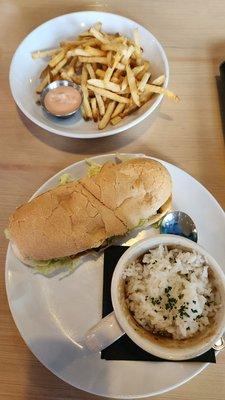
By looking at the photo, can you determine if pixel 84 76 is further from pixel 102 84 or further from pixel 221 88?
pixel 221 88

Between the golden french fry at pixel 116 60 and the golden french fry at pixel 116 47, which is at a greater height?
the golden french fry at pixel 116 47

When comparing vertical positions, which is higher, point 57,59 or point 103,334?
point 57,59

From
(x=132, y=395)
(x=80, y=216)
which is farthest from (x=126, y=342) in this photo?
(x=80, y=216)

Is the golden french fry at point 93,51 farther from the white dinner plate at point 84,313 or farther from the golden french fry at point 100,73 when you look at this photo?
the white dinner plate at point 84,313

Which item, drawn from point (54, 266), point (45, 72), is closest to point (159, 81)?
point (45, 72)

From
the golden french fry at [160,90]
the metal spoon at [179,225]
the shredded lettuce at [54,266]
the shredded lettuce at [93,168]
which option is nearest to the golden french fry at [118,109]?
the golden french fry at [160,90]

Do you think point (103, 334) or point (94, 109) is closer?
point (103, 334)
